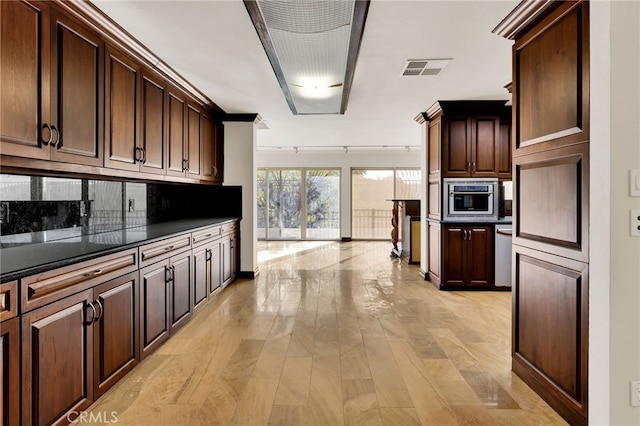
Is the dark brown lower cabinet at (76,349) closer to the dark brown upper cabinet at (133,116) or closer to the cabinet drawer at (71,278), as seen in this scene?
the cabinet drawer at (71,278)

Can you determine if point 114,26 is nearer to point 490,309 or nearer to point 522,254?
point 522,254

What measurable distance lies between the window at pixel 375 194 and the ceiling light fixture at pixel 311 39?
20.7 feet

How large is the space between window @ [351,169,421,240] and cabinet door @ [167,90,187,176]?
6522mm

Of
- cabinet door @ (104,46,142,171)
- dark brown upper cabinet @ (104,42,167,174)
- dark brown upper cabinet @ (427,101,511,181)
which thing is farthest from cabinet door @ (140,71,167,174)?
dark brown upper cabinet @ (427,101,511,181)

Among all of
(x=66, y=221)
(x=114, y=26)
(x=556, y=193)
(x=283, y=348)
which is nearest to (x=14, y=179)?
(x=66, y=221)

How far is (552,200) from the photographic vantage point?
6.95 feet

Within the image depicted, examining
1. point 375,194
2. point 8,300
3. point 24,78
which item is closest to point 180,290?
point 8,300

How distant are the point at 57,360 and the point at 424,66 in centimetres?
349

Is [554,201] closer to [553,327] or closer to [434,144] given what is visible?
[553,327]

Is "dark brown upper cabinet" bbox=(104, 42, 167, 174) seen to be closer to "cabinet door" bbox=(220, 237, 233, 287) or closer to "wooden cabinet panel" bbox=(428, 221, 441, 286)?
"cabinet door" bbox=(220, 237, 233, 287)

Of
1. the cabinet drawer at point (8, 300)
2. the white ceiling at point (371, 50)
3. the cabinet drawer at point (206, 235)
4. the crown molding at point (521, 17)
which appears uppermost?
the white ceiling at point (371, 50)

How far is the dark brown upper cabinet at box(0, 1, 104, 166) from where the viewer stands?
1798 millimetres

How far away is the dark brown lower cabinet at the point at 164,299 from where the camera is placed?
8.55ft

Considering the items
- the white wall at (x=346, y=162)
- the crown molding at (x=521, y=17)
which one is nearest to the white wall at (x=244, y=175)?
the crown molding at (x=521, y=17)
